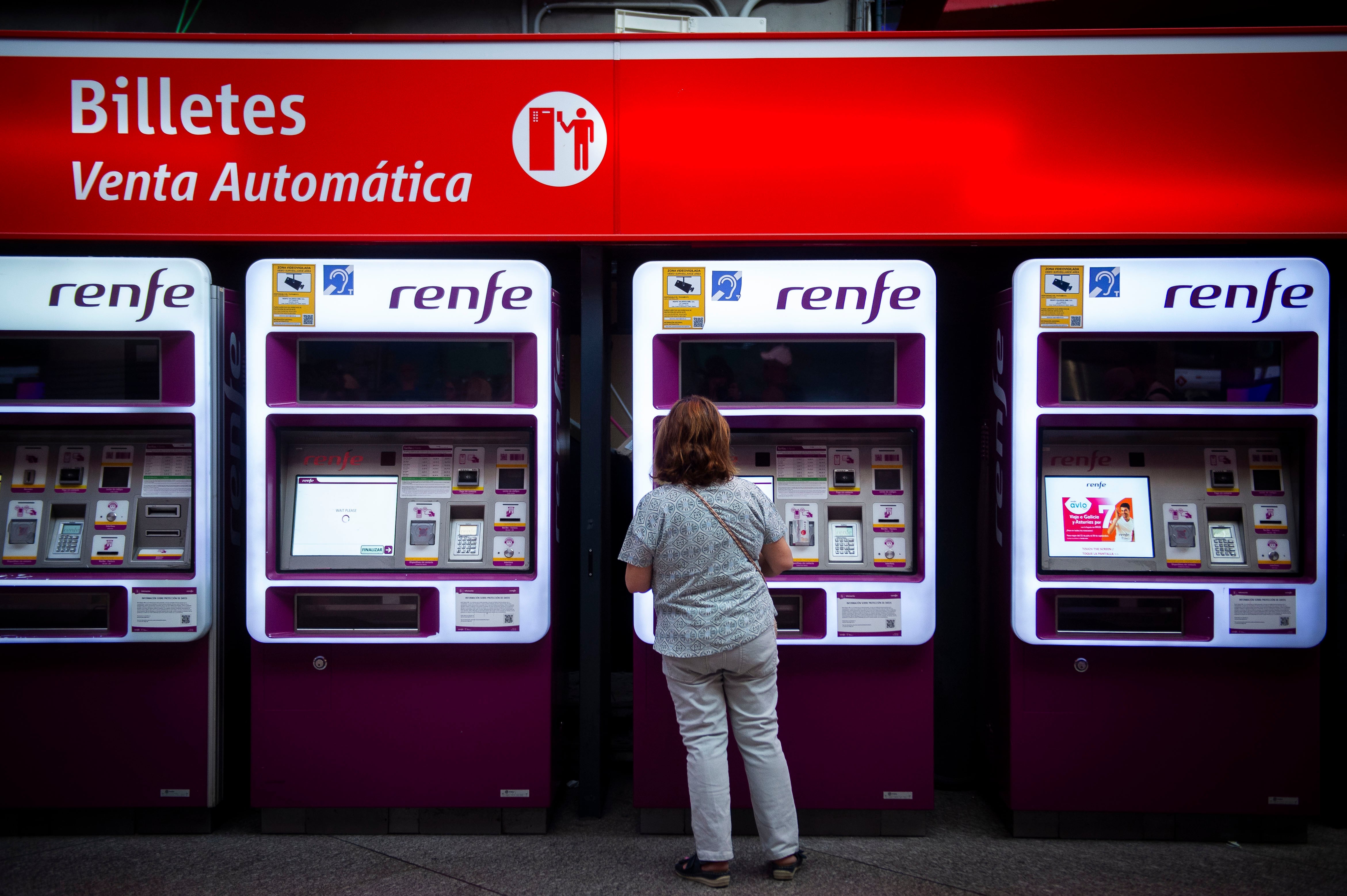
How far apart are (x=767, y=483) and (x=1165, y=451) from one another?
Answer: 150 centimetres

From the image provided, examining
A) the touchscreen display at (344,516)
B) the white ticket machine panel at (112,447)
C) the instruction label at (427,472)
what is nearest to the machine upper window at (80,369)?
the white ticket machine panel at (112,447)

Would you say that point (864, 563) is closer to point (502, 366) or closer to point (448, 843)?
point (502, 366)

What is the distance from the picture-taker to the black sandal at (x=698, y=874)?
8.55ft

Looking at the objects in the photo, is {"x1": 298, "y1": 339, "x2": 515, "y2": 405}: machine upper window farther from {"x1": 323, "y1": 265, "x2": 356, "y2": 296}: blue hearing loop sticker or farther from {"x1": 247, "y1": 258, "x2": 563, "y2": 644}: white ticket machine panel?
{"x1": 323, "y1": 265, "x2": 356, "y2": 296}: blue hearing loop sticker

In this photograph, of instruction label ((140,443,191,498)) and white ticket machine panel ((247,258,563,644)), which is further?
instruction label ((140,443,191,498))

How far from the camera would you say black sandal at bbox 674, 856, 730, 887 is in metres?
2.61

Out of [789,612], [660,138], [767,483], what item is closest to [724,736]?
[789,612]

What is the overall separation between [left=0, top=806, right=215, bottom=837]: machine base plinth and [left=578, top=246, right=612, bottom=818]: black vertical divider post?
146 centimetres

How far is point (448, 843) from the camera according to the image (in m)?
2.95

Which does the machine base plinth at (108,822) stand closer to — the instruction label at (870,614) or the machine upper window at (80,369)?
the machine upper window at (80,369)

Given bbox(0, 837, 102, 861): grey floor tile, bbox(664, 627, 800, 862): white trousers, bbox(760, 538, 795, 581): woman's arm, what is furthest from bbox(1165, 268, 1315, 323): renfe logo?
bbox(0, 837, 102, 861): grey floor tile

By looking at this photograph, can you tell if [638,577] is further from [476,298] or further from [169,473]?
[169,473]

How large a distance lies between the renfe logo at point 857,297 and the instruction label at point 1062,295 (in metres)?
0.44

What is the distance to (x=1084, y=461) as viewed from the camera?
300cm
